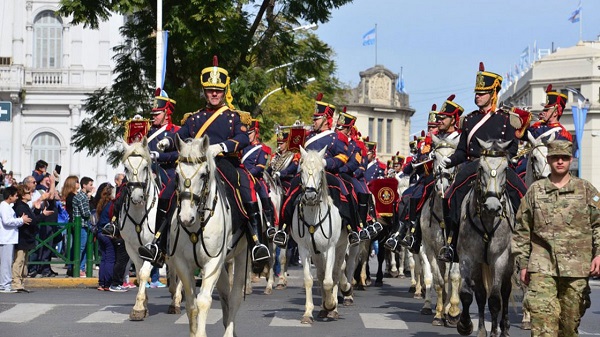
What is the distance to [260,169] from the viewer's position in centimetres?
2006

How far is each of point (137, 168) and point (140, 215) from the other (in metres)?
0.95

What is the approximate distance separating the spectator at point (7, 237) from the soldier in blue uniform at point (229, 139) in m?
8.72

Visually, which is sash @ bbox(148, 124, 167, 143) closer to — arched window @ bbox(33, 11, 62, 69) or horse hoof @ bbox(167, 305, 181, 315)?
horse hoof @ bbox(167, 305, 181, 315)

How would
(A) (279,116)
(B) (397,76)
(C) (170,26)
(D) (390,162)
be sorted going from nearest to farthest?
(C) (170,26)
(D) (390,162)
(A) (279,116)
(B) (397,76)

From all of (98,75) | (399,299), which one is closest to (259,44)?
(399,299)

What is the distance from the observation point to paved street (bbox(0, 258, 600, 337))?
53.1 feet

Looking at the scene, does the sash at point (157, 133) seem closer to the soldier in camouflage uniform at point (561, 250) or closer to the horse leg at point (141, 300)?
the horse leg at point (141, 300)

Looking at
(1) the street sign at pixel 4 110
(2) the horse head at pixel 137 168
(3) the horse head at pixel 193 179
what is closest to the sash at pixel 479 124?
(3) the horse head at pixel 193 179

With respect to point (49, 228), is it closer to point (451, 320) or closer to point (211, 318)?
point (211, 318)

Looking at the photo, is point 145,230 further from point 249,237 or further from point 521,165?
point 521,165

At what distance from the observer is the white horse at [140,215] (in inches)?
690

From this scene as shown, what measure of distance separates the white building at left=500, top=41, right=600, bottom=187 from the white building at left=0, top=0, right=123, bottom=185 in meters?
60.9

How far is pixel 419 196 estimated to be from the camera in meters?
20.1

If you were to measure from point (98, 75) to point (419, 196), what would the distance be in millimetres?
48324
